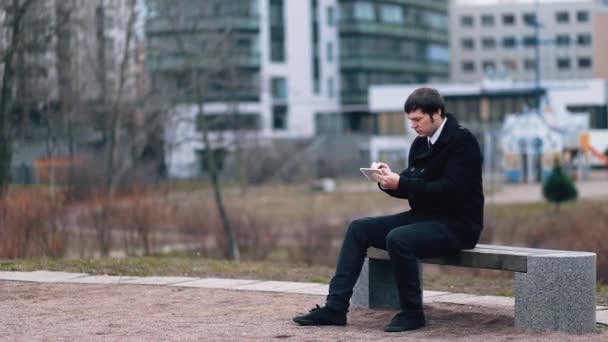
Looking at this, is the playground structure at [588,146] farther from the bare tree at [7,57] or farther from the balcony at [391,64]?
the bare tree at [7,57]

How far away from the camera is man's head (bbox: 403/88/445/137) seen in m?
7.45

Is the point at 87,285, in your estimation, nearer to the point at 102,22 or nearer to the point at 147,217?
the point at 147,217

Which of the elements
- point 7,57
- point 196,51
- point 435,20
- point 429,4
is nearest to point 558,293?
point 7,57

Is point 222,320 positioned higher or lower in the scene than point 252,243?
higher

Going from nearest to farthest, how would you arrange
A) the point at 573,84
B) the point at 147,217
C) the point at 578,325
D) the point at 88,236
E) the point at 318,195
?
the point at 578,325
the point at 88,236
the point at 147,217
the point at 318,195
the point at 573,84

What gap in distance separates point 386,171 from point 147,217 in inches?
663

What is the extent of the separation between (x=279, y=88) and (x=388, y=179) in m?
73.2

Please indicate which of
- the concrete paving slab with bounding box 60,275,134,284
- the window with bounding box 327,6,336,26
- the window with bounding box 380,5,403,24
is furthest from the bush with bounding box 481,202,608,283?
the window with bounding box 380,5,403,24

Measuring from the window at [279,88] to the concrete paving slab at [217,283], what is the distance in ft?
227

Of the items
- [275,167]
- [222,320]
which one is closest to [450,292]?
[222,320]

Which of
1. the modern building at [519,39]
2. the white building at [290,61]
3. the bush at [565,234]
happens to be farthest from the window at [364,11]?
the bush at [565,234]

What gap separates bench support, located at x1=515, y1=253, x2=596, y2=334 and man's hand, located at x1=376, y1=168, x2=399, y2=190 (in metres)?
1.00

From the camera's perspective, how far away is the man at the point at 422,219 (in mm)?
7312

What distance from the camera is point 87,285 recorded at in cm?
1009
